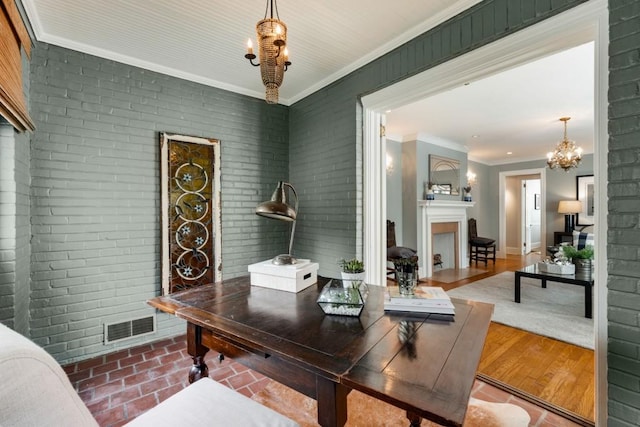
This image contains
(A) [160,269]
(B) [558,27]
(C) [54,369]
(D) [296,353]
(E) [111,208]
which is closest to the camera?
(C) [54,369]

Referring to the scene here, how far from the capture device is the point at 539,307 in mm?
3592

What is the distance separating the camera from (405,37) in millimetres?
2230

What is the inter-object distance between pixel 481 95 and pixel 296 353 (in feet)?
12.1

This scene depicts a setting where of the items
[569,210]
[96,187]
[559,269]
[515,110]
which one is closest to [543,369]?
[559,269]

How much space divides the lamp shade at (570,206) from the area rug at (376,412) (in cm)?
650

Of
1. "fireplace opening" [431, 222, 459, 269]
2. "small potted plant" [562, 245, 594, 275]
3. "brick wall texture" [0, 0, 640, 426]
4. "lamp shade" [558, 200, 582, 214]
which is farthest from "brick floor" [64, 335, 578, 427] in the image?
"lamp shade" [558, 200, 582, 214]

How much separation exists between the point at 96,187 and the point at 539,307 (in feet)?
16.4

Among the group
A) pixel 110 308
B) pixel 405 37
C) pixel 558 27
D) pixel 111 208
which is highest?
pixel 405 37

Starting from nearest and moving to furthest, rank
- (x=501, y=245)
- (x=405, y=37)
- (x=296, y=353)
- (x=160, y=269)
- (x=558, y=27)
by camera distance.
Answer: (x=296, y=353), (x=558, y=27), (x=405, y=37), (x=160, y=269), (x=501, y=245)

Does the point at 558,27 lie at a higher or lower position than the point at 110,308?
higher

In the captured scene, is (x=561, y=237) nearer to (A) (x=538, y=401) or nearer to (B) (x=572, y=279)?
(B) (x=572, y=279)

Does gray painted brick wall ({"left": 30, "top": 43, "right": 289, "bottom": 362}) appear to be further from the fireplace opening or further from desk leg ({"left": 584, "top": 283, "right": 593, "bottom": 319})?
the fireplace opening

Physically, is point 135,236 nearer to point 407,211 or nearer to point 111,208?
point 111,208

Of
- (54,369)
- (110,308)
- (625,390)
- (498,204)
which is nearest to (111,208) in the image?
(110,308)
